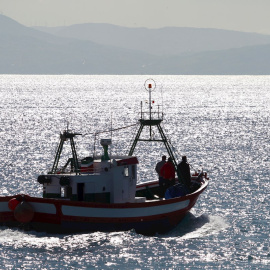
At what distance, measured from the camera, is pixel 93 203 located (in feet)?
112

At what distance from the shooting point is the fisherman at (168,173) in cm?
3975

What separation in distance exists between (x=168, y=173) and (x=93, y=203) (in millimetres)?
6935

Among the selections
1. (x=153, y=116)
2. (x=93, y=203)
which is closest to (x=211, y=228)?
(x=93, y=203)

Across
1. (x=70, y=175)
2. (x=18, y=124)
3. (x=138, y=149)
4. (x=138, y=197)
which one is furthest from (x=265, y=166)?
(x=18, y=124)

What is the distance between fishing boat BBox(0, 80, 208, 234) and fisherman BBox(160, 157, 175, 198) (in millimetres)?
1636

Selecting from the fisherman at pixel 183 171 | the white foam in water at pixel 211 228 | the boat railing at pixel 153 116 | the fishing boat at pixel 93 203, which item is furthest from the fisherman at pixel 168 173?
the white foam in water at pixel 211 228

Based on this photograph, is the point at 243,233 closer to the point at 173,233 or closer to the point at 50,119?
the point at 173,233

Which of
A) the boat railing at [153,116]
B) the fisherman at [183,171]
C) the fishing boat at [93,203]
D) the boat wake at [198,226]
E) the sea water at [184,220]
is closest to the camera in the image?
the sea water at [184,220]

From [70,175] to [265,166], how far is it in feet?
106

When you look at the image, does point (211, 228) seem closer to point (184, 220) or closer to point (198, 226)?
point (198, 226)

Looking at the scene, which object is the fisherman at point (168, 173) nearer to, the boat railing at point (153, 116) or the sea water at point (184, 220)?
the sea water at point (184, 220)

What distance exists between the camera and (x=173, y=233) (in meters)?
37.0

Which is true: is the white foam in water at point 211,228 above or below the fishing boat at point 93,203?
below

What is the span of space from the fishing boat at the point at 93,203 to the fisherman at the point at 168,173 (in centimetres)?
164
